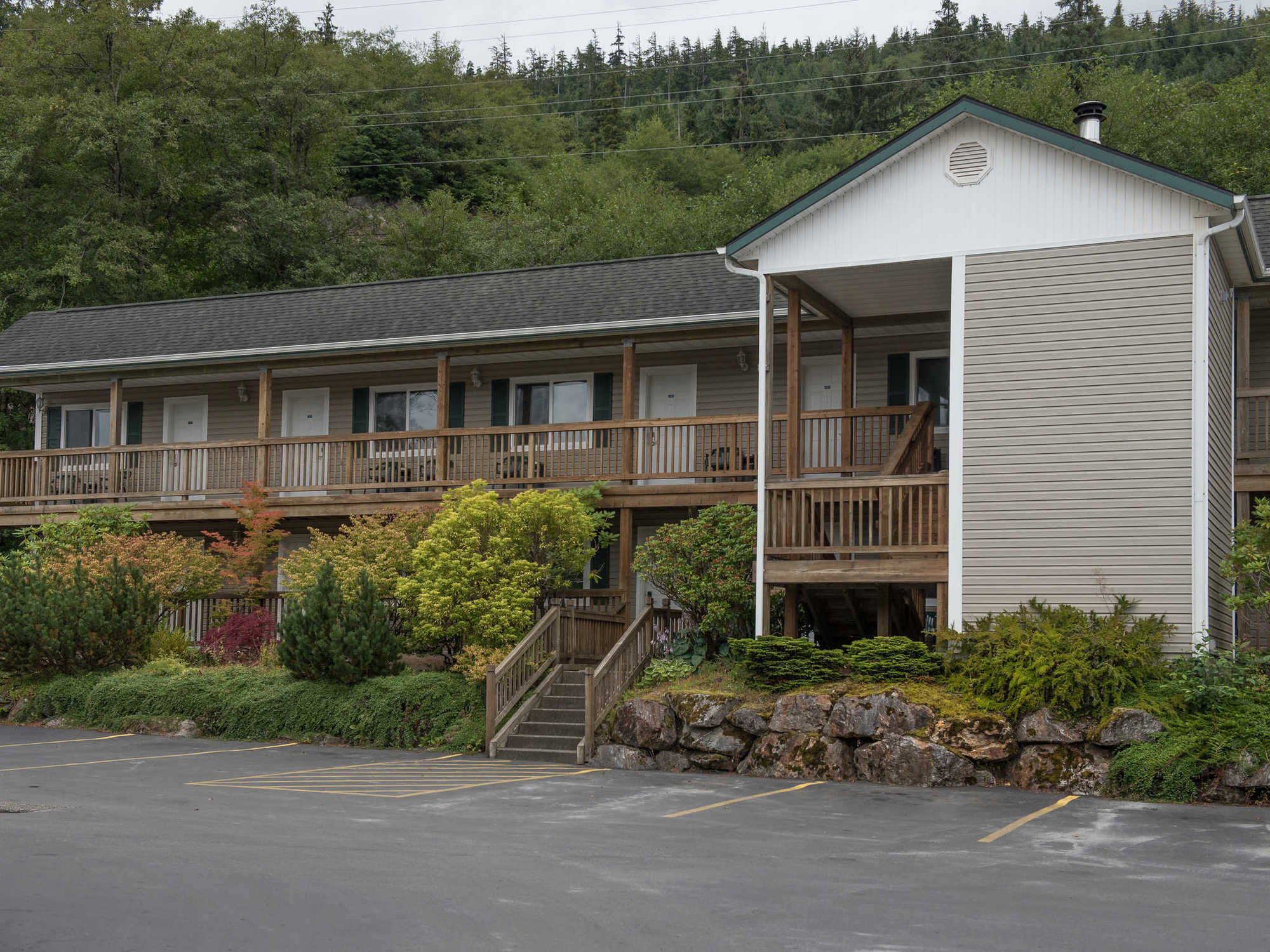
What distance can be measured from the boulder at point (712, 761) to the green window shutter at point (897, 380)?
747cm

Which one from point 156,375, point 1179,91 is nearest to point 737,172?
point 1179,91

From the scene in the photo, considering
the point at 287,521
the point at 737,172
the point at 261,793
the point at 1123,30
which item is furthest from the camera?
the point at 1123,30

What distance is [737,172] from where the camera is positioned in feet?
181

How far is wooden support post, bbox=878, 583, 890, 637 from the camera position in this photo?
1653cm

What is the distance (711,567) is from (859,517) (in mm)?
2263

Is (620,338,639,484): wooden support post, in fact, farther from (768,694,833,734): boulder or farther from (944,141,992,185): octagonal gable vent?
(944,141,992,185): octagonal gable vent

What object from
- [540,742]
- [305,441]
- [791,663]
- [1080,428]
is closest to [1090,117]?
[1080,428]

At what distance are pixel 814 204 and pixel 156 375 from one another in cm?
1435

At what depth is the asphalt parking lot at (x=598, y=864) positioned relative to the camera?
287 inches

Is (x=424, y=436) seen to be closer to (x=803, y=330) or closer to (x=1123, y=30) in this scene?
(x=803, y=330)

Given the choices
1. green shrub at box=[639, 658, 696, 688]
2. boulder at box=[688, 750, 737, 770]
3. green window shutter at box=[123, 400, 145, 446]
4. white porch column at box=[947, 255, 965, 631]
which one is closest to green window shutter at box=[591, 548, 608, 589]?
green shrub at box=[639, 658, 696, 688]

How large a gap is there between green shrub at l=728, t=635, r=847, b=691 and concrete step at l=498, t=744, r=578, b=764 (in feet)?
7.99

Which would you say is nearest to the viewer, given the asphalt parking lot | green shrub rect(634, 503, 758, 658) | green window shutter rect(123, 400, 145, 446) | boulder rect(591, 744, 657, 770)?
the asphalt parking lot

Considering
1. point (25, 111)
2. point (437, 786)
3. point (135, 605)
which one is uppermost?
point (25, 111)
